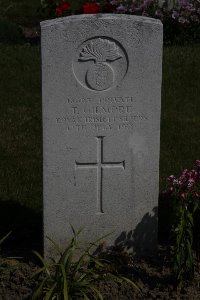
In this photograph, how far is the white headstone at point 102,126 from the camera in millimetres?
Result: 5465

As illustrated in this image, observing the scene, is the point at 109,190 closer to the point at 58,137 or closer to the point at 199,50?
the point at 58,137

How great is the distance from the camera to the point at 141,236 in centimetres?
596

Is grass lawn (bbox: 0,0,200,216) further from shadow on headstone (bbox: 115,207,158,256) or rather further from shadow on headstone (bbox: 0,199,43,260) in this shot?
shadow on headstone (bbox: 115,207,158,256)

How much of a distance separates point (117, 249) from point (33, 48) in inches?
242

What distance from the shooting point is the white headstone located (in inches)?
215

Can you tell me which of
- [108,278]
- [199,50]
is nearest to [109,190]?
[108,278]

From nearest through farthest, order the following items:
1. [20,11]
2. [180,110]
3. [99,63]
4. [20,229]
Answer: [99,63] < [20,229] < [180,110] < [20,11]

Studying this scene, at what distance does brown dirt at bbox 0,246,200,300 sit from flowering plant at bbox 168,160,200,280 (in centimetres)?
13

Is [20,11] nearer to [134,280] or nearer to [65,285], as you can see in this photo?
[134,280]

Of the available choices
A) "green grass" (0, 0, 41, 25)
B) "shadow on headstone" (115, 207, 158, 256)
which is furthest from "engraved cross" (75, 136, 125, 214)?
"green grass" (0, 0, 41, 25)

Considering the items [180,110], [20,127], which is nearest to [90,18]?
[20,127]

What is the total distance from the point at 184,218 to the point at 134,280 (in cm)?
63

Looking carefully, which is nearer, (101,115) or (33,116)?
(101,115)

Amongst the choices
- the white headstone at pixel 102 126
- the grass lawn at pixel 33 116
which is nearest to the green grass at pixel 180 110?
the grass lawn at pixel 33 116
